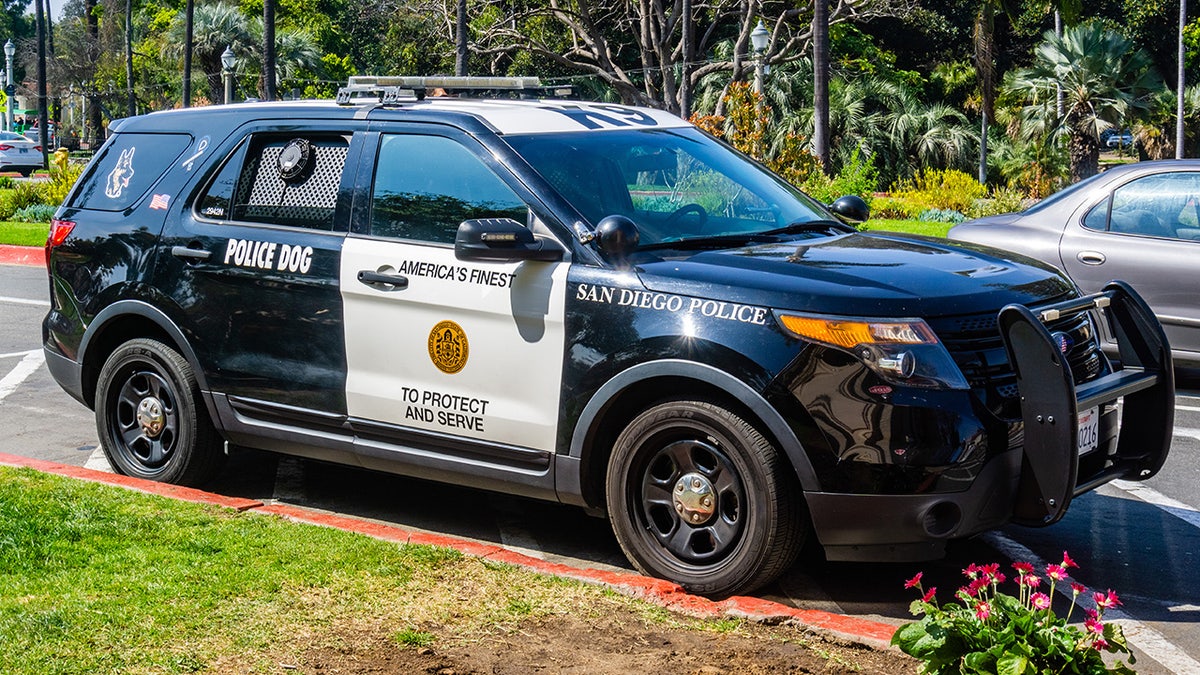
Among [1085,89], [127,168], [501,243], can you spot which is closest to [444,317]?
[501,243]

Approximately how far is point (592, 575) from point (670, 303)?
3.31ft

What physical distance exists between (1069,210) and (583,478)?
509 centimetres

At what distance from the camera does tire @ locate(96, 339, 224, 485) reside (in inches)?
260

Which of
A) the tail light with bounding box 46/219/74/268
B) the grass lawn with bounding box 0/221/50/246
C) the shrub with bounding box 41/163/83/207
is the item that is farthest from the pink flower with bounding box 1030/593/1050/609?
the shrub with bounding box 41/163/83/207

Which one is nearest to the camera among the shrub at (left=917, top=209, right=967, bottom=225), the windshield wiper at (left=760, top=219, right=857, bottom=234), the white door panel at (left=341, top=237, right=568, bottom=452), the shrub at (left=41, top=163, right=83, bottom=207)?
the white door panel at (left=341, top=237, right=568, bottom=452)

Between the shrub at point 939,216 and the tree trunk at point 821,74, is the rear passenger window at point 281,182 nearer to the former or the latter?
the shrub at point 939,216

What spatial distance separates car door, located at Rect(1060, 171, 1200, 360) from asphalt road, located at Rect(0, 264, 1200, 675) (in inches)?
27.2

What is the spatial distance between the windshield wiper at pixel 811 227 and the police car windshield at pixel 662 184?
2 centimetres

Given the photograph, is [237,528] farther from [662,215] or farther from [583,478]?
[662,215]

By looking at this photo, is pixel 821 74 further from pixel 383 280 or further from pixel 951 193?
pixel 383 280

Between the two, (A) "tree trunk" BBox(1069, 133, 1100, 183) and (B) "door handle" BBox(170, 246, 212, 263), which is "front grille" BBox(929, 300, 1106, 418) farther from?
(A) "tree trunk" BBox(1069, 133, 1100, 183)

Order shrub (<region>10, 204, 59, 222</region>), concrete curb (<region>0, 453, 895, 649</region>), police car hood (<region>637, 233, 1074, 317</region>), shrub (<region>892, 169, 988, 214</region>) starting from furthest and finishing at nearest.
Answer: shrub (<region>892, 169, 988, 214</region>) → shrub (<region>10, 204, 59, 222</region>) → police car hood (<region>637, 233, 1074, 317</region>) → concrete curb (<region>0, 453, 895, 649</region>)

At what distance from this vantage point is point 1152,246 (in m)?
8.91

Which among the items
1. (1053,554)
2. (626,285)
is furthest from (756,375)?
(1053,554)
